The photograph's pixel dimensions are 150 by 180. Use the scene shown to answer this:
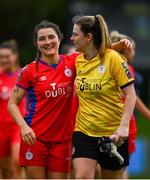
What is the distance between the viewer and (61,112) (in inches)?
365

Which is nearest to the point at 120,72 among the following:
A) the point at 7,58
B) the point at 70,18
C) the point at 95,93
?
the point at 95,93

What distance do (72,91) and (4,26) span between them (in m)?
30.7

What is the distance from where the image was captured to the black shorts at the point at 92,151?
8844mm

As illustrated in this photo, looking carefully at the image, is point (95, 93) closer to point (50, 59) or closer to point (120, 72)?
point (120, 72)

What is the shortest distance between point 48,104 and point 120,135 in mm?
1068

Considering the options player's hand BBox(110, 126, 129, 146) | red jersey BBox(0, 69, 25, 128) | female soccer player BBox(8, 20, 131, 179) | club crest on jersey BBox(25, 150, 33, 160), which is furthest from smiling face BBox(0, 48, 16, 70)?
player's hand BBox(110, 126, 129, 146)

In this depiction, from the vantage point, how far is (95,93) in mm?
8828

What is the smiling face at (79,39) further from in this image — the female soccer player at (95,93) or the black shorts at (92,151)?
the black shorts at (92,151)

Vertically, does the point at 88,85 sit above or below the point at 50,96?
above

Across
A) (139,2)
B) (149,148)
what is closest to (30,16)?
(139,2)

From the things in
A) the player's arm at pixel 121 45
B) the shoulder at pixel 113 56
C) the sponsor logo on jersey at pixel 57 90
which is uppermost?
the player's arm at pixel 121 45

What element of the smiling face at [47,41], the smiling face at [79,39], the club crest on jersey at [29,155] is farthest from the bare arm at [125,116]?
the club crest on jersey at [29,155]

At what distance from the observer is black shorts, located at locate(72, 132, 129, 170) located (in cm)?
884

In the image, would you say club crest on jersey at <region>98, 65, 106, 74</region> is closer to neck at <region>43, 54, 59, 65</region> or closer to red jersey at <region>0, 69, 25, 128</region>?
neck at <region>43, 54, 59, 65</region>
